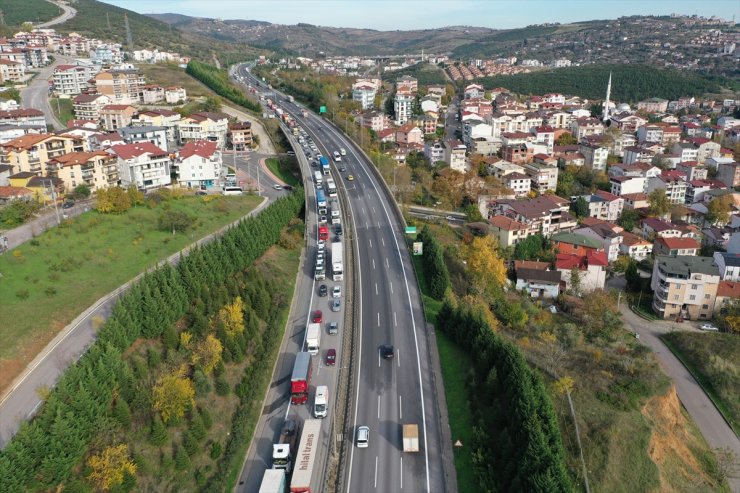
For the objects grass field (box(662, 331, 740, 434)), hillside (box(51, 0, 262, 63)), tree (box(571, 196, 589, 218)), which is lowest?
grass field (box(662, 331, 740, 434))

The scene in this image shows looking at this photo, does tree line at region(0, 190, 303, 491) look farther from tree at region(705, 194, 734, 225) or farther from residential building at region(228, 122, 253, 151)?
tree at region(705, 194, 734, 225)

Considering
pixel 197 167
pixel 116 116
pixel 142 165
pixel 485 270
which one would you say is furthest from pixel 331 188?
pixel 116 116

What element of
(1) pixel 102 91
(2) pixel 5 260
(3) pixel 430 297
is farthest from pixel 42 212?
(1) pixel 102 91

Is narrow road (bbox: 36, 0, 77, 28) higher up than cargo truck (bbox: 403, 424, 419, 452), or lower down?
higher up

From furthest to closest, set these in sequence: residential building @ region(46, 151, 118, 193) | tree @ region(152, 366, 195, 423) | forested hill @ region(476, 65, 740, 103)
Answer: forested hill @ region(476, 65, 740, 103), residential building @ region(46, 151, 118, 193), tree @ region(152, 366, 195, 423)

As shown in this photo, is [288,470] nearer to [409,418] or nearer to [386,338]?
[409,418]

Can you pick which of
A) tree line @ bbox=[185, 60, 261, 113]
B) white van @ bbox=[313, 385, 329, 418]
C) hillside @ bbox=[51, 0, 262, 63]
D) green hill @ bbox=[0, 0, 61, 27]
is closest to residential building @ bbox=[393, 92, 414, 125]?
tree line @ bbox=[185, 60, 261, 113]

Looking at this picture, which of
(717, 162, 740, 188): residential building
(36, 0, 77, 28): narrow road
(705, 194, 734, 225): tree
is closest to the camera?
(705, 194, 734, 225): tree

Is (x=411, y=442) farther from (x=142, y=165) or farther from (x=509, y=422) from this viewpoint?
(x=142, y=165)

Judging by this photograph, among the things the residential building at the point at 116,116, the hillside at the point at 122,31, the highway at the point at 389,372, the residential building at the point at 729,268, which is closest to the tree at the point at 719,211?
the residential building at the point at 729,268
